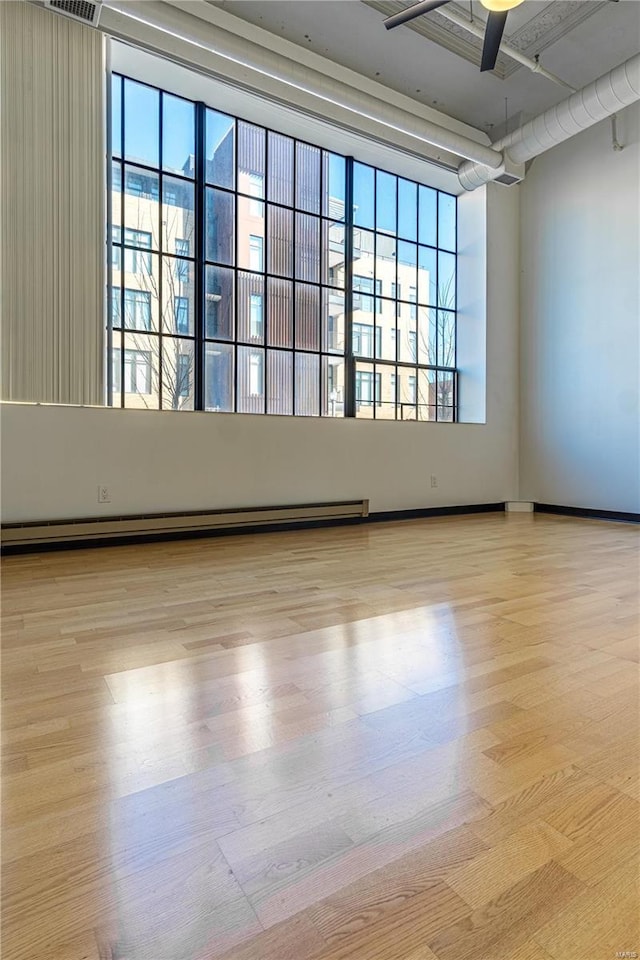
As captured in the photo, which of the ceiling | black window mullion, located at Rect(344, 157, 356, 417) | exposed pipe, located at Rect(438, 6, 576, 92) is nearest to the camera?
exposed pipe, located at Rect(438, 6, 576, 92)

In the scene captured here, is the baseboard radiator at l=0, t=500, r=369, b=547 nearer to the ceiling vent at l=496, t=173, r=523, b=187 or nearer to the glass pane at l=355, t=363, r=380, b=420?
the glass pane at l=355, t=363, r=380, b=420

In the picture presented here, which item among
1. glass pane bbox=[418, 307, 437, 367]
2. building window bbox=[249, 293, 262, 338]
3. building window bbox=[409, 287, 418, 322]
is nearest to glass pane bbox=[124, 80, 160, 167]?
building window bbox=[249, 293, 262, 338]

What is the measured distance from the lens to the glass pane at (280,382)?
510 centimetres

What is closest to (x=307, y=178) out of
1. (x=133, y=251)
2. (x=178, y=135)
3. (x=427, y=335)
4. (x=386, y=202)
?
(x=386, y=202)

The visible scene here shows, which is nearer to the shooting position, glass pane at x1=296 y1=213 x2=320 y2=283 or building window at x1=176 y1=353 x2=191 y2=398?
building window at x1=176 y1=353 x2=191 y2=398

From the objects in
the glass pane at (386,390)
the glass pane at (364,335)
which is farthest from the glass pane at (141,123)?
the glass pane at (386,390)

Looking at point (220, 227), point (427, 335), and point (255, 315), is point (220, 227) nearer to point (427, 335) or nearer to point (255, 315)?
point (255, 315)

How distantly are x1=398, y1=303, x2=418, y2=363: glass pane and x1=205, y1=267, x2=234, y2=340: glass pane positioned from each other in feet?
7.06

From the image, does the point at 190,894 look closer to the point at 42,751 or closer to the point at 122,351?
the point at 42,751

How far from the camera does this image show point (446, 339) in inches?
257

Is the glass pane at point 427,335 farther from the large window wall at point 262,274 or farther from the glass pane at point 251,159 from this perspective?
the glass pane at point 251,159

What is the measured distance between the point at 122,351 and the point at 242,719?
148 inches

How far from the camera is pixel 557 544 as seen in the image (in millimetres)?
4152

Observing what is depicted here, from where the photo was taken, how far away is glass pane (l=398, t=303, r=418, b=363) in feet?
20.0
